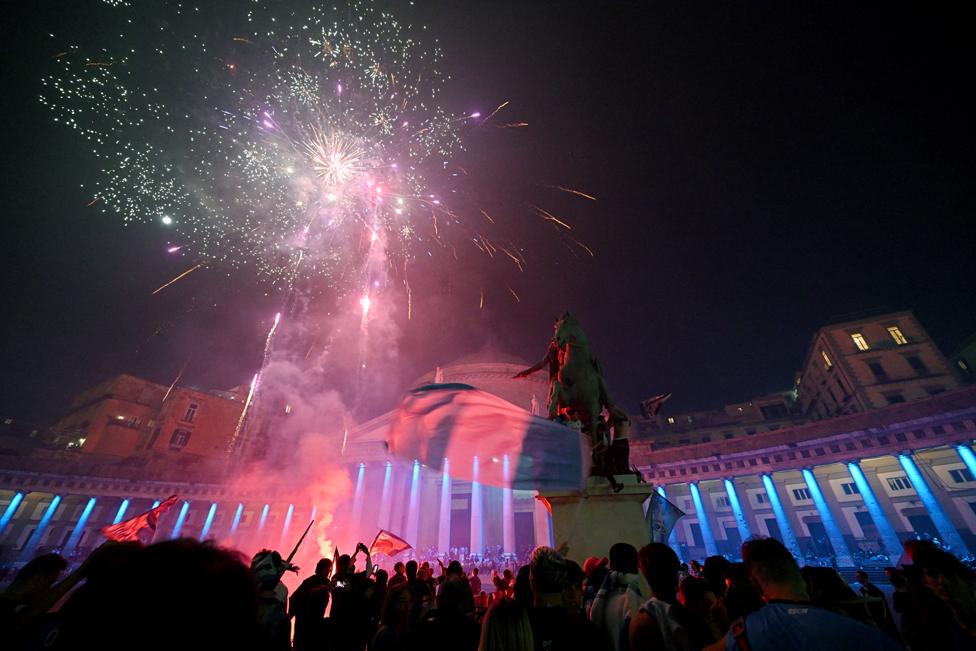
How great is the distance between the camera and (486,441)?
521 cm

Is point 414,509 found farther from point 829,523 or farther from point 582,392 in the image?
point 582,392

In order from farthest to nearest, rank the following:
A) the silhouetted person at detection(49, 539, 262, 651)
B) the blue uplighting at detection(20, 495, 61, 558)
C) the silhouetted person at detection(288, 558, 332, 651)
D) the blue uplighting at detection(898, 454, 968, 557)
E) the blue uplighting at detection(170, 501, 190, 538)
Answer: the blue uplighting at detection(170, 501, 190, 538) < the blue uplighting at detection(20, 495, 61, 558) < the blue uplighting at detection(898, 454, 968, 557) < the silhouetted person at detection(288, 558, 332, 651) < the silhouetted person at detection(49, 539, 262, 651)

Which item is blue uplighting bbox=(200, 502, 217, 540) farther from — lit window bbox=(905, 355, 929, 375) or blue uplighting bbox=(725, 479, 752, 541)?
lit window bbox=(905, 355, 929, 375)

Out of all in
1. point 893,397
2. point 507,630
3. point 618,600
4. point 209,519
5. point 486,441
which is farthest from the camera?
point 893,397

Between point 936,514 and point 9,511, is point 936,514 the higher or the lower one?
the lower one

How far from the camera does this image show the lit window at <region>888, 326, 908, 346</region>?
42.2 meters

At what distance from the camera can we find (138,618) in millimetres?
1024

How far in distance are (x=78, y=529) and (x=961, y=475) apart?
244 feet

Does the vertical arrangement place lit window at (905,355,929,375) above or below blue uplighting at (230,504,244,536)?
above

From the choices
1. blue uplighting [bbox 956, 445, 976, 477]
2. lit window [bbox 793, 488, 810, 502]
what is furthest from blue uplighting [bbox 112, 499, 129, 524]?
blue uplighting [bbox 956, 445, 976, 477]

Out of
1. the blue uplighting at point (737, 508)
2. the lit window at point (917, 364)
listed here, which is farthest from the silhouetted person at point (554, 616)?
the lit window at point (917, 364)

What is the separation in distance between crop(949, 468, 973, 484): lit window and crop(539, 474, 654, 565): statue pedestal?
45.2 m

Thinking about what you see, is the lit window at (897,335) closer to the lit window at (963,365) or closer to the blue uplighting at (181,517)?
the lit window at (963,365)

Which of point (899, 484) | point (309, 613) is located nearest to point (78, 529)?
point (309, 613)
